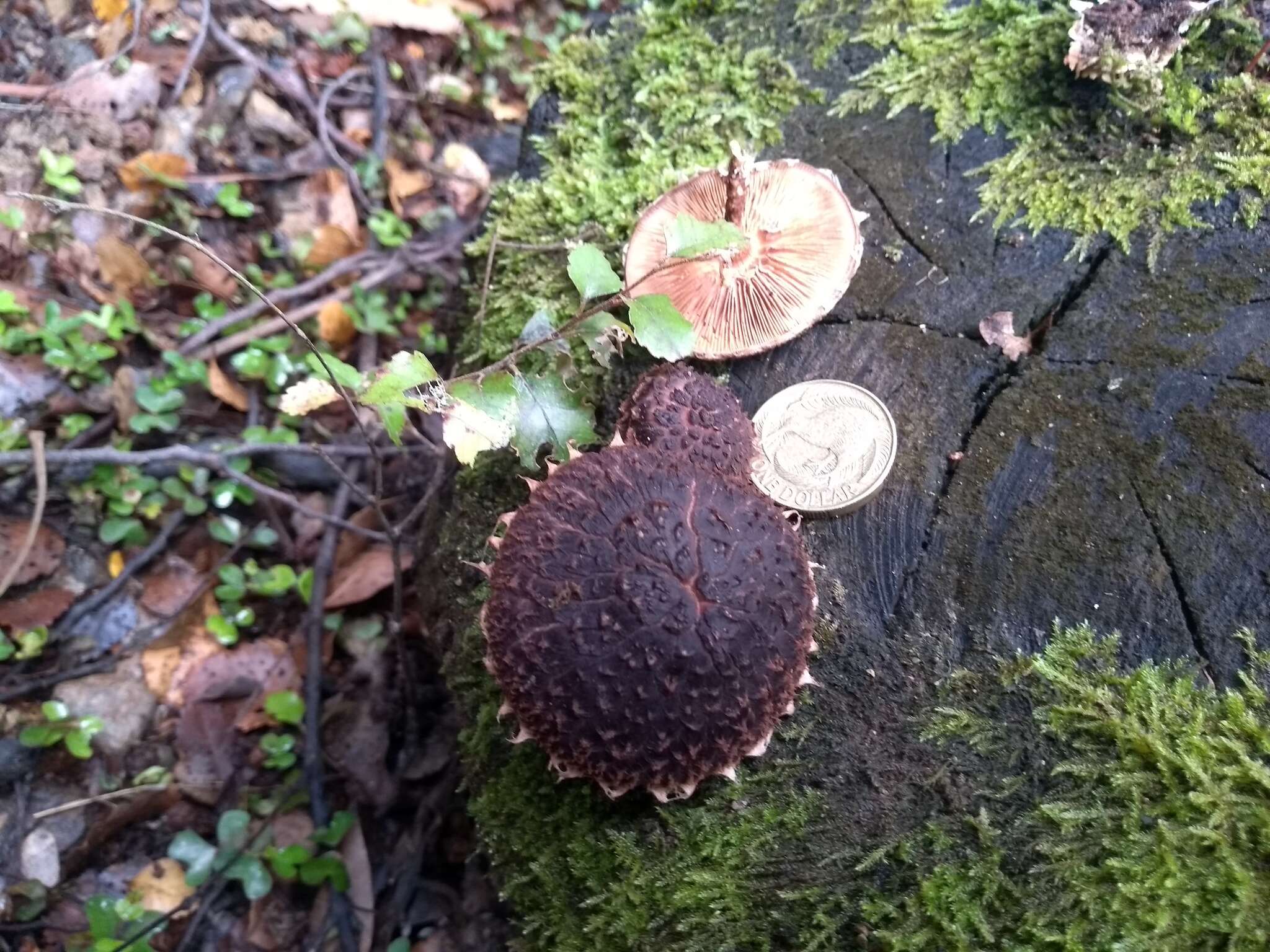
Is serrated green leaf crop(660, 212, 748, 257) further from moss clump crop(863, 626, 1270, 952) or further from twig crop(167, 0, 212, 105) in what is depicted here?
twig crop(167, 0, 212, 105)

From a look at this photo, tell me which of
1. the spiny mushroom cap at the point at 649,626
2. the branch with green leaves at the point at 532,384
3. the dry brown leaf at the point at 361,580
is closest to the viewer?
the spiny mushroom cap at the point at 649,626

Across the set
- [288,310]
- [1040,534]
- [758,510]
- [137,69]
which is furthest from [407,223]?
[1040,534]

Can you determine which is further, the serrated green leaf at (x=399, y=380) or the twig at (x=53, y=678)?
the twig at (x=53, y=678)

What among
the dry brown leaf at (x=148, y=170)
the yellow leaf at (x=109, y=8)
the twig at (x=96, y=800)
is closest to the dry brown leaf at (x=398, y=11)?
the yellow leaf at (x=109, y=8)

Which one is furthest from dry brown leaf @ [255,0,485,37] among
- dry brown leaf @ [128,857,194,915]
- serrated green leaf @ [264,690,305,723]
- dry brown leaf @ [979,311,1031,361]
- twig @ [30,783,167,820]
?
dry brown leaf @ [128,857,194,915]

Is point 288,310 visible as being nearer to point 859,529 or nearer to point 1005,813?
point 859,529

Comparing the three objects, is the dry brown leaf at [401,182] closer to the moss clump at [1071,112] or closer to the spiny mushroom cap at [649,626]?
the moss clump at [1071,112]
